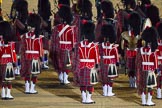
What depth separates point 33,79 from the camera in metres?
15.0

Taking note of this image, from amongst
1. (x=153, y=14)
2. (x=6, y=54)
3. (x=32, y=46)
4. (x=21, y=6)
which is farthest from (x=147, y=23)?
(x=6, y=54)

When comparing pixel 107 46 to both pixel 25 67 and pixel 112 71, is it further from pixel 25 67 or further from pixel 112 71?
pixel 25 67

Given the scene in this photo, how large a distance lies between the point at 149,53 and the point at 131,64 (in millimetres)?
1706

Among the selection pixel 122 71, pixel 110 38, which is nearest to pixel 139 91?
pixel 110 38

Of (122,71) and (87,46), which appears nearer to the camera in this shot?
(87,46)

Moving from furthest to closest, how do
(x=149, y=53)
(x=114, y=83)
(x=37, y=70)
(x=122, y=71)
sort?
(x=122, y=71)
(x=114, y=83)
(x=37, y=70)
(x=149, y=53)

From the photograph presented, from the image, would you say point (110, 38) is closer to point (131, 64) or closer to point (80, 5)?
point (131, 64)

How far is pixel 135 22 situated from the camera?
1552cm

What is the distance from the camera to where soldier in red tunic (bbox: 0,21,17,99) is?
1422cm

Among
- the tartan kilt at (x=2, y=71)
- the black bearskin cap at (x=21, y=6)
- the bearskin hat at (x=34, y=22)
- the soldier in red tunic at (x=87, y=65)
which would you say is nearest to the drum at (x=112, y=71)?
the soldier in red tunic at (x=87, y=65)

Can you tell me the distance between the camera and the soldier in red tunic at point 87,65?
14.0m

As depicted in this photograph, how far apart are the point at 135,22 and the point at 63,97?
8.57 ft

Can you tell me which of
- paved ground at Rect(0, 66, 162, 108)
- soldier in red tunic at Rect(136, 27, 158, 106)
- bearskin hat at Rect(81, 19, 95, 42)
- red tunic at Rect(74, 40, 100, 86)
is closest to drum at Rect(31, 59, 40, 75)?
paved ground at Rect(0, 66, 162, 108)

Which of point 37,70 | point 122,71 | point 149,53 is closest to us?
point 149,53
